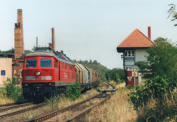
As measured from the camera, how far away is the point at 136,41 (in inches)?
1761

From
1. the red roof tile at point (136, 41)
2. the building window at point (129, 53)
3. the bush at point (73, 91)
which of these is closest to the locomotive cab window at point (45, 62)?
the bush at point (73, 91)

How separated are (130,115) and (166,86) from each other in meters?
Result: 1.83

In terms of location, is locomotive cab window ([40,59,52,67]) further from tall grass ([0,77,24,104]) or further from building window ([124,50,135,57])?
building window ([124,50,135,57])

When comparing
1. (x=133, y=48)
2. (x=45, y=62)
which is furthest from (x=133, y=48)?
(x=45, y=62)

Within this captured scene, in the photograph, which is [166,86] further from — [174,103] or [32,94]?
[32,94]

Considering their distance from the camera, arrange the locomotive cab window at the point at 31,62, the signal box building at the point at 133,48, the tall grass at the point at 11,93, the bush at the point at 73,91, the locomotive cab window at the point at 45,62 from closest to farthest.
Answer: the locomotive cab window at the point at 45,62
the locomotive cab window at the point at 31,62
the bush at the point at 73,91
the tall grass at the point at 11,93
the signal box building at the point at 133,48

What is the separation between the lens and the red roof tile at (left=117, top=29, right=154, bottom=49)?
43.7 m

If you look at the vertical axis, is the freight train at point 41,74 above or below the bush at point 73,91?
above

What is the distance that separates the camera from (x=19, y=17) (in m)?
45.2

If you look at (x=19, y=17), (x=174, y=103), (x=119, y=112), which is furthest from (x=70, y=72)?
(x=19, y=17)

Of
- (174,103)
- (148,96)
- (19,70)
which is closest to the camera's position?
(174,103)

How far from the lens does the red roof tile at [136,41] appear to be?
4366 centimetres

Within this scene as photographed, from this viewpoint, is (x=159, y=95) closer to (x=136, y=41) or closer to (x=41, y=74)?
(x=41, y=74)

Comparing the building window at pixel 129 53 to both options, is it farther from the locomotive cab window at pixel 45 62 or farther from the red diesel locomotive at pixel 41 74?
the locomotive cab window at pixel 45 62
